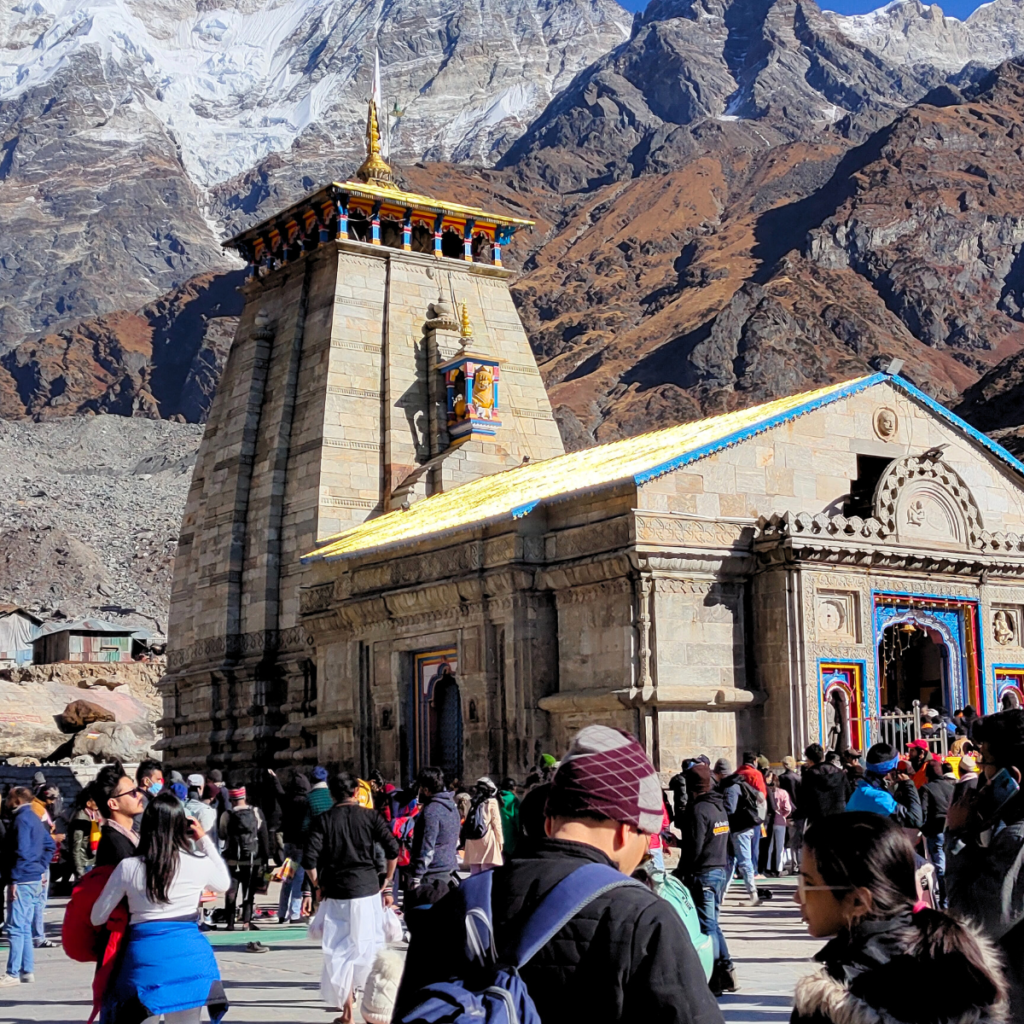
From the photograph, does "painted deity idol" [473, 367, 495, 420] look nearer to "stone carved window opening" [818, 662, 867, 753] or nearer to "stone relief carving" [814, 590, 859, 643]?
"stone relief carving" [814, 590, 859, 643]

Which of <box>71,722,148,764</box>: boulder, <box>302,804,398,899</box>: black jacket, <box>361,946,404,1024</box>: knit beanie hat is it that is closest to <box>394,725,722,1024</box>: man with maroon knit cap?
<box>361,946,404,1024</box>: knit beanie hat

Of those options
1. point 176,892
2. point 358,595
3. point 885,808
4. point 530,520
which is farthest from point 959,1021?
point 358,595

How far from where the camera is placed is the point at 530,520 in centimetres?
2527


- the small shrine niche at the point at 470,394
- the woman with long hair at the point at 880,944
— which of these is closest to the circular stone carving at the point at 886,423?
the small shrine niche at the point at 470,394

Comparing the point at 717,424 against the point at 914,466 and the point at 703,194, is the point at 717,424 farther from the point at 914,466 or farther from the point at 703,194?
the point at 703,194

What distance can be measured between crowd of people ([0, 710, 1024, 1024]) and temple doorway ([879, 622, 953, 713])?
440 inches

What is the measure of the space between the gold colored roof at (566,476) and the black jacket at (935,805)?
9472 mm

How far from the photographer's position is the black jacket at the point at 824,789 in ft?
51.9

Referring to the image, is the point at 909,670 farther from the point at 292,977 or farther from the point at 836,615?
the point at 292,977

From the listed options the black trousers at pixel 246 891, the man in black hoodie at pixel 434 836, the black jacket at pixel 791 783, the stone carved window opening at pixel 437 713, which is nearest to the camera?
the man in black hoodie at pixel 434 836

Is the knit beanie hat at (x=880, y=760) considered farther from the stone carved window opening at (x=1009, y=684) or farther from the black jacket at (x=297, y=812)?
the stone carved window opening at (x=1009, y=684)

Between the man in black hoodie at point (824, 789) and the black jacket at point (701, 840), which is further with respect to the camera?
the man in black hoodie at point (824, 789)

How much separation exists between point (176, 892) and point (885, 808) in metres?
4.99

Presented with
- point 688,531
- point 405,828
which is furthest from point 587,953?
point 688,531
